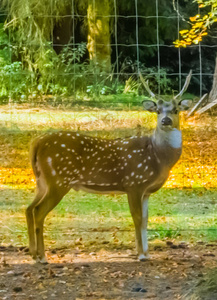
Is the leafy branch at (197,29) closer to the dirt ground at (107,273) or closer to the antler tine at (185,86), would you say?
the antler tine at (185,86)

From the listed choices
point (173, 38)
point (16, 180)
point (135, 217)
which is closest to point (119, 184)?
point (135, 217)

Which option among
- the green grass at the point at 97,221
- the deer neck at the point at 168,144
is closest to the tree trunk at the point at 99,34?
the deer neck at the point at 168,144

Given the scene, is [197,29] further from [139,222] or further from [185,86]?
[139,222]

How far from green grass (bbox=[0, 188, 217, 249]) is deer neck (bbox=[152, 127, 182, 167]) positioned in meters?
0.41

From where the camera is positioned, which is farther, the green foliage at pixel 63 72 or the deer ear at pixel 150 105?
the green foliage at pixel 63 72

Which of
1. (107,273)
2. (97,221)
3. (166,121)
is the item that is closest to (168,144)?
(166,121)

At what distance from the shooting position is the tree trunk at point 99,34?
23.5 feet

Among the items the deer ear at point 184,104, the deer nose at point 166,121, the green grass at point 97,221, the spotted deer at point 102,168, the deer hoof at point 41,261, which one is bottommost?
the deer hoof at point 41,261

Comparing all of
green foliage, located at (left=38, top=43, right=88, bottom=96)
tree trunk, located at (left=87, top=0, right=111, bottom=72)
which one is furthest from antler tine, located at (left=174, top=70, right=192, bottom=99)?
green foliage, located at (left=38, top=43, right=88, bottom=96)

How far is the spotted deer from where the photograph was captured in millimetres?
6676

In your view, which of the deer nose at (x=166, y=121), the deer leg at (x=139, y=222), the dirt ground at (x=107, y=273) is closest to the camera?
the dirt ground at (x=107, y=273)

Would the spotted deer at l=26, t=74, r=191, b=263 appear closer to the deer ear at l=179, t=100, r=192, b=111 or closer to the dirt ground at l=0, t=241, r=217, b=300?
the deer ear at l=179, t=100, r=192, b=111

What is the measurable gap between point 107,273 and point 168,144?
96 cm

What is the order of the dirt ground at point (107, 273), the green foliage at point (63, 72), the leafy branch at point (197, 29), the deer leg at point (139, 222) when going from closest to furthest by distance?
the dirt ground at point (107, 273) → the deer leg at point (139, 222) → the green foliage at point (63, 72) → the leafy branch at point (197, 29)
